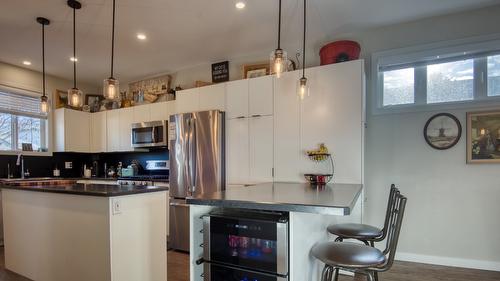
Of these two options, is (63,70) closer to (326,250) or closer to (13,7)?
(13,7)

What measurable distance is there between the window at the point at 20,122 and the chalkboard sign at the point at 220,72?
3.19 metres

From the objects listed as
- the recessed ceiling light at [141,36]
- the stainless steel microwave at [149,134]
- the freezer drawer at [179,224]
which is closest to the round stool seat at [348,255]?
the freezer drawer at [179,224]

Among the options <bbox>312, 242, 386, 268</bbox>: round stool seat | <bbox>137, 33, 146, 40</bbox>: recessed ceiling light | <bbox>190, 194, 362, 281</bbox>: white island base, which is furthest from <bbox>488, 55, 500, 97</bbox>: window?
<bbox>137, 33, 146, 40</bbox>: recessed ceiling light

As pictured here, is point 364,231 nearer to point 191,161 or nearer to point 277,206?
point 277,206

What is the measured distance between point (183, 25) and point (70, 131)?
3211 mm

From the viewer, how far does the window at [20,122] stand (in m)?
4.31

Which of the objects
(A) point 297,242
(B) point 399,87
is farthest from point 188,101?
(A) point 297,242

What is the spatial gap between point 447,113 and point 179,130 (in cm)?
324

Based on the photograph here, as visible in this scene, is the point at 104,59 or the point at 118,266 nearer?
the point at 118,266

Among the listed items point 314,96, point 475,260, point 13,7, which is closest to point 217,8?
point 314,96

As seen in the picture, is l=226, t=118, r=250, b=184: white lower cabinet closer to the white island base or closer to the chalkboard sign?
the chalkboard sign

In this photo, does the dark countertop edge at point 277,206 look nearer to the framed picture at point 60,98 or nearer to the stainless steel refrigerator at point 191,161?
the stainless steel refrigerator at point 191,161

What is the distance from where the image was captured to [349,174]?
2838 mm

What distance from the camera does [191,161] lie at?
145 inches
